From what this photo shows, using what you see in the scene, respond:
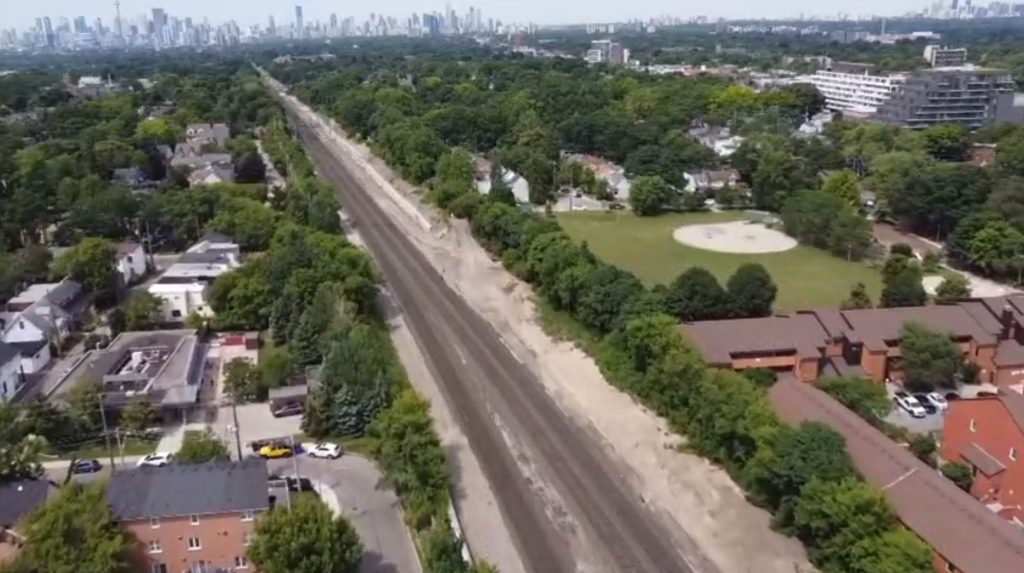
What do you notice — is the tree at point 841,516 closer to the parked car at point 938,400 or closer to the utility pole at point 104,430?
the parked car at point 938,400

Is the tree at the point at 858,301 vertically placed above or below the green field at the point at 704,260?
above

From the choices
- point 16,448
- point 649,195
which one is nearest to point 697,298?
point 16,448

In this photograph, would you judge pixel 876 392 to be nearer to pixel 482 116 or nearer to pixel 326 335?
pixel 326 335

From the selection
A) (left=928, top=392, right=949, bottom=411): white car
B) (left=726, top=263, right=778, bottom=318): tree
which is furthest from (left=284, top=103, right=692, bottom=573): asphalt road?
(left=928, top=392, right=949, bottom=411): white car

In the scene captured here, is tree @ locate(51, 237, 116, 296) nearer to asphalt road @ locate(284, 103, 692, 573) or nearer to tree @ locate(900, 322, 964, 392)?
asphalt road @ locate(284, 103, 692, 573)

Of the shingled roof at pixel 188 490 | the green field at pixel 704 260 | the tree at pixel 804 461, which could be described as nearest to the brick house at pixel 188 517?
the shingled roof at pixel 188 490

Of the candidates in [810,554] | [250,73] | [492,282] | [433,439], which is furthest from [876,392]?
[250,73]

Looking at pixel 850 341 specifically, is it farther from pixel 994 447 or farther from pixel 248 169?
pixel 248 169
